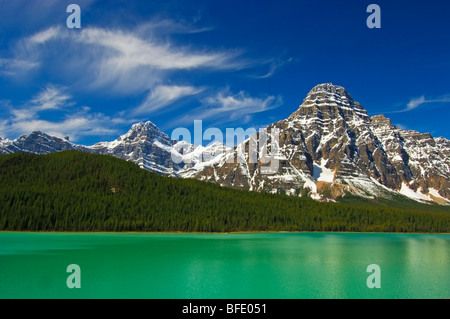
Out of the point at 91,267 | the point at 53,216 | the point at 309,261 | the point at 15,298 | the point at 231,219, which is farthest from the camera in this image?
the point at 231,219

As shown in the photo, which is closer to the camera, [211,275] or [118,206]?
[211,275]

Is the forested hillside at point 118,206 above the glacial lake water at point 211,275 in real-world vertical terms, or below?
above

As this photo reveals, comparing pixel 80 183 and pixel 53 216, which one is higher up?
pixel 80 183

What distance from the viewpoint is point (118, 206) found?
159375 millimetres

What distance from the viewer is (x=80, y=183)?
17575 centimetres

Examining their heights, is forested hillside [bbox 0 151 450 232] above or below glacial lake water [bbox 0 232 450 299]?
above

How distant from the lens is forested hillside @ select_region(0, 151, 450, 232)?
140375 millimetres

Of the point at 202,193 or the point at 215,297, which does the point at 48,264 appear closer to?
the point at 215,297

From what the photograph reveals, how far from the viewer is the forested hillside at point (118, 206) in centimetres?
14038

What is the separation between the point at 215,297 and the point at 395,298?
18.9 m

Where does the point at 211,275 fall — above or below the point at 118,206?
below

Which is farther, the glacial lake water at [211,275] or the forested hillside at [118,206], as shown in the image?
the forested hillside at [118,206]

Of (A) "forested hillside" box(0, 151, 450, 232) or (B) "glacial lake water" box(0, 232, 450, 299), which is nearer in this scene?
(B) "glacial lake water" box(0, 232, 450, 299)
